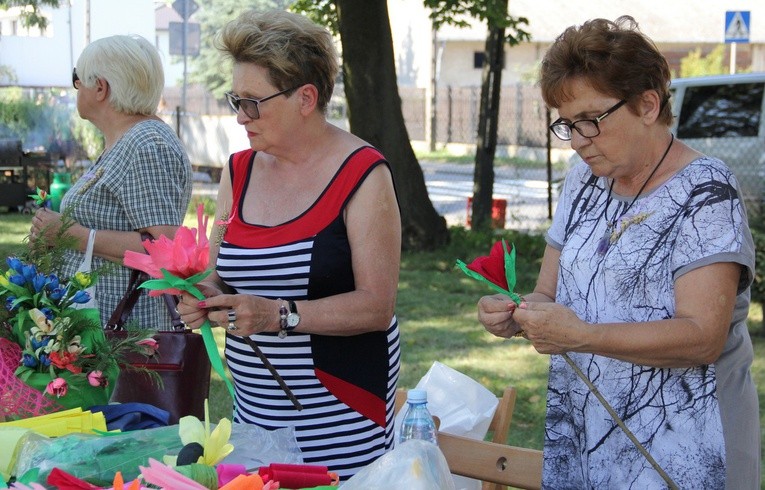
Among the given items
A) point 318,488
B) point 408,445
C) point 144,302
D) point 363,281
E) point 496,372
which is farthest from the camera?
point 496,372

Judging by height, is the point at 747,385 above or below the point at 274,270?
below

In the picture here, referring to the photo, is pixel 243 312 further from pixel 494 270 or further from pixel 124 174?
pixel 124 174

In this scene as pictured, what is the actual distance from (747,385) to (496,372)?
3.93m

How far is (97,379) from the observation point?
230 cm

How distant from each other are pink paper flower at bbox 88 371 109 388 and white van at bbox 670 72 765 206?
7560 millimetres

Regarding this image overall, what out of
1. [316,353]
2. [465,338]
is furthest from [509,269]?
[465,338]

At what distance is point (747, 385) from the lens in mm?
2088

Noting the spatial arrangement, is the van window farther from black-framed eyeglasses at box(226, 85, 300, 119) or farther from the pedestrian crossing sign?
black-framed eyeglasses at box(226, 85, 300, 119)

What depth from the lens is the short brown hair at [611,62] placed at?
6.70ft

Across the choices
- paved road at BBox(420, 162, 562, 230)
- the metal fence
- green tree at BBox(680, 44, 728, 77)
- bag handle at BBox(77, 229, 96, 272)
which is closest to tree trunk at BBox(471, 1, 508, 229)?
paved road at BBox(420, 162, 562, 230)

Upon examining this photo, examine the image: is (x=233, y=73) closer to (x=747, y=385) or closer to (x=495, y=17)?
(x=747, y=385)

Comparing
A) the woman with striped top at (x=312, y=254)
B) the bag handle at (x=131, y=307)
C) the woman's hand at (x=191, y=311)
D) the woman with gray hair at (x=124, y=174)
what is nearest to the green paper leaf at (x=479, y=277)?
the woman with striped top at (x=312, y=254)

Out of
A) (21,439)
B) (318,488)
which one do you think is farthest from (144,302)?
(318,488)

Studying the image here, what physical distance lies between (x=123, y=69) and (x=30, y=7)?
16.5 meters
